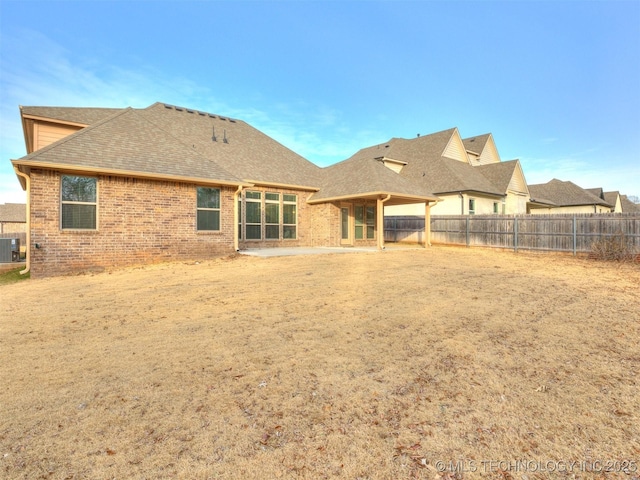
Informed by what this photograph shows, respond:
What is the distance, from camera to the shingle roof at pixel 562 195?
31808 millimetres

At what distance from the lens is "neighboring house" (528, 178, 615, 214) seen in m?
31.5

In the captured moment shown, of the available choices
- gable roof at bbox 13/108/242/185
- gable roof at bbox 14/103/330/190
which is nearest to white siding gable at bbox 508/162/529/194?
gable roof at bbox 14/103/330/190

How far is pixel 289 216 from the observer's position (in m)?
17.2

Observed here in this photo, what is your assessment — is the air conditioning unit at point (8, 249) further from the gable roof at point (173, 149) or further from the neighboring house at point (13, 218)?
the neighboring house at point (13, 218)

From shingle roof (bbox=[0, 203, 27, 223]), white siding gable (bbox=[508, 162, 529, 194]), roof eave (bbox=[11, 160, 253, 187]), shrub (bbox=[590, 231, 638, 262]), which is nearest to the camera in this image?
roof eave (bbox=[11, 160, 253, 187])

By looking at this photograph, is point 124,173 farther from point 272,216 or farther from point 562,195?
point 562,195

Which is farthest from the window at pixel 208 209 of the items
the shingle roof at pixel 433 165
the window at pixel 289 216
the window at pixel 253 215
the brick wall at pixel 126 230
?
the shingle roof at pixel 433 165

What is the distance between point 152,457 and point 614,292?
9.21 m

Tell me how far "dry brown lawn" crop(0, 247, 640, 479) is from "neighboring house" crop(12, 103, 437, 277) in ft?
13.1

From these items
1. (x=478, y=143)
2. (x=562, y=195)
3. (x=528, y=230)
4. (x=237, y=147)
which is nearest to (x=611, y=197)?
(x=562, y=195)

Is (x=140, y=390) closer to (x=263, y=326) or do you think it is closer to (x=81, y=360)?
(x=81, y=360)

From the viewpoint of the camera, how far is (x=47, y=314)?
5.56m

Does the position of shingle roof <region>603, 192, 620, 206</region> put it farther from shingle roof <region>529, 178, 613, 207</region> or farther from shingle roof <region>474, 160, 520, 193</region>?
shingle roof <region>474, 160, 520, 193</region>

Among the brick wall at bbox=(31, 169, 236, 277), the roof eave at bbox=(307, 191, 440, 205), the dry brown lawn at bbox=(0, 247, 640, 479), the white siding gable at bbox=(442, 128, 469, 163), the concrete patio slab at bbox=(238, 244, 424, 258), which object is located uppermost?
the white siding gable at bbox=(442, 128, 469, 163)
